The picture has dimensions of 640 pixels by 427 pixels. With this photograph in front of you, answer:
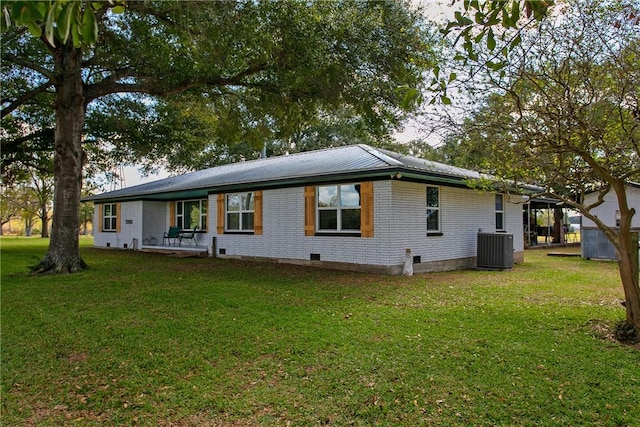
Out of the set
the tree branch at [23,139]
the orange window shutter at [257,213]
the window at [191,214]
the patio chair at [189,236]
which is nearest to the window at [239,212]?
the orange window shutter at [257,213]

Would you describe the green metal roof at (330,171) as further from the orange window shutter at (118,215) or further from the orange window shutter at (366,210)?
the orange window shutter at (118,215)

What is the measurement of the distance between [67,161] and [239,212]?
5227 mm

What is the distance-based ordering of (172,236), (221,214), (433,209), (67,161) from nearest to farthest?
(67,161) → (433,209) → (221,214) → (172,236)

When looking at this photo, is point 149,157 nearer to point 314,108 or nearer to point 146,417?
point 314,108

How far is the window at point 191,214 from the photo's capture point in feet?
58.0

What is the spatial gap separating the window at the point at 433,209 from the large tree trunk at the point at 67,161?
9.24m

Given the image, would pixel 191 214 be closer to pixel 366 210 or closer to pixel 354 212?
pixel 354 212

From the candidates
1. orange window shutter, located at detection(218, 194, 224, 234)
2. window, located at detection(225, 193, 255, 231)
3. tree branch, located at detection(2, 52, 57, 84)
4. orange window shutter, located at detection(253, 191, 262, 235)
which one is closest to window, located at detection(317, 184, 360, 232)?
orange window shutter, located at detection(253, 191, 262, 235)

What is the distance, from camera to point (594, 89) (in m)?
5.30

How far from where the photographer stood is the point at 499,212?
1440cm

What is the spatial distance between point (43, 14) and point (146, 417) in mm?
2887

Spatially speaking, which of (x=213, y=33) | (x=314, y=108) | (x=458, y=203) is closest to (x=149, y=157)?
(x=314, y=108)

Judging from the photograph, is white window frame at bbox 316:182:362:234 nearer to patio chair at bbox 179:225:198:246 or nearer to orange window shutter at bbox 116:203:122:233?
patio chair at bbox 179:225:198:246

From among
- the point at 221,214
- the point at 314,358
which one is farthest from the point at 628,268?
the point at 221,214
